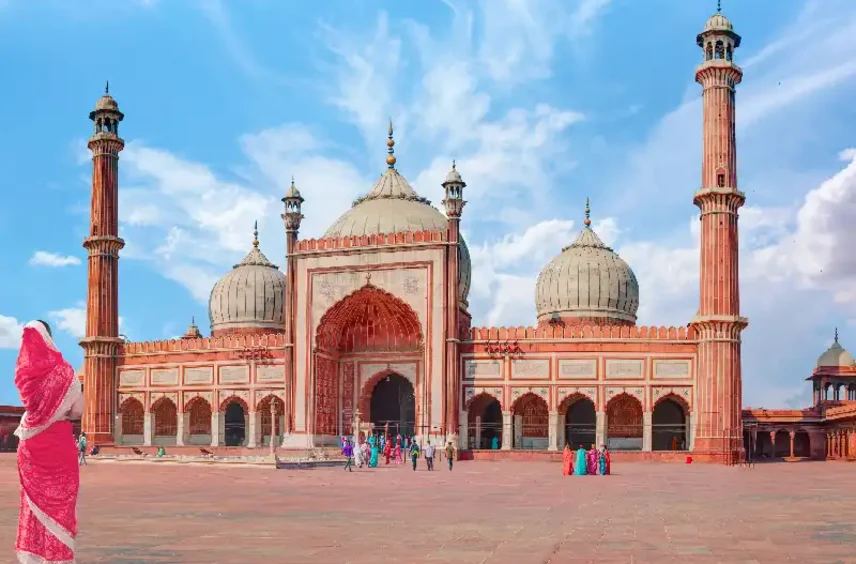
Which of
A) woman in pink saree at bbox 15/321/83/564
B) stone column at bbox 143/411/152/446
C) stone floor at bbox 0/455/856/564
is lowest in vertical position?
stone column at bbox 143/411/152/446

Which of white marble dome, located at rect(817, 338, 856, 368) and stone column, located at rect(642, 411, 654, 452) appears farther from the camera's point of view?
white marble dome, located at rect(817, 338, 856, 368)

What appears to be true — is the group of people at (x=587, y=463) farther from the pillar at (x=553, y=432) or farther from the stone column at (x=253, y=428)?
the stone column at (x=253, y=428)

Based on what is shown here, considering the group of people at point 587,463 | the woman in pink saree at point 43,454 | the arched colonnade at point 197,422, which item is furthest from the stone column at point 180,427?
the woman in pink saree at point 43,454

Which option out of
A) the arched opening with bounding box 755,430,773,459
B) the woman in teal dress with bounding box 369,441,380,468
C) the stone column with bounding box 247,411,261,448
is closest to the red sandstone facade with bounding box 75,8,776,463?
the stone column with bounding box 247,411,261,448

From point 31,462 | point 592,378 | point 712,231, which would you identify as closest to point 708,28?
point 712,231

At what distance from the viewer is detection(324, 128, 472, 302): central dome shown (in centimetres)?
4150

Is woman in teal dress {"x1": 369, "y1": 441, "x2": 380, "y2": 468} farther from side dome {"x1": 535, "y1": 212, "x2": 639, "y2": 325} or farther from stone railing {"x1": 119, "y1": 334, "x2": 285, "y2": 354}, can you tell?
side dome {"x1": 535, "y1": 212, "x2": 639, "y2": 325}

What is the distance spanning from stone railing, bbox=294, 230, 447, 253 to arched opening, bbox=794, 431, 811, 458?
2020 centimetres

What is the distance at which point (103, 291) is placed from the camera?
41.9 meters

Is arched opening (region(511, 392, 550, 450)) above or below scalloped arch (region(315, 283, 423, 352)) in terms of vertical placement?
below

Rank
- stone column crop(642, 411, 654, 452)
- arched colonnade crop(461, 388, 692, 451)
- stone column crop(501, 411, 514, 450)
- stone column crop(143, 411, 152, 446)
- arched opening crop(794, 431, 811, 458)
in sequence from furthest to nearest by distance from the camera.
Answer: arched opening crop(794, 431, 811, 458), stone column crop(143, 411, 152, 446), arched colonnade crop(461, 388, 692, 451), stone column crop(501, 411, 514, 450), stone column crop(642, 411, 654, 452)

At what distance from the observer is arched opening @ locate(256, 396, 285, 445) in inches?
1544

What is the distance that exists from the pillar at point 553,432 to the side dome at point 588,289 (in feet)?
26.0

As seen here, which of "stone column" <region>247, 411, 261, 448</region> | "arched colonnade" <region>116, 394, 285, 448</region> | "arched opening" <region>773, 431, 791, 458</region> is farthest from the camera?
"arched opening" <region>773, 431, 791, 458</region>
